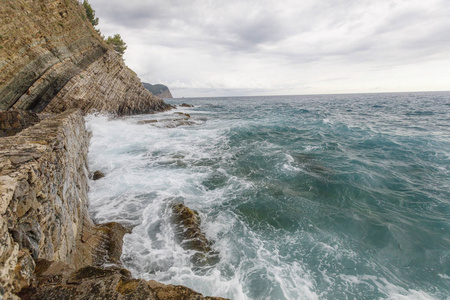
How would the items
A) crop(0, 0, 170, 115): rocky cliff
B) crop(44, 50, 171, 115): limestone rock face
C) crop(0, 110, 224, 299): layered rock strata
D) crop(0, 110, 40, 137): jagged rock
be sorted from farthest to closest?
1. crop(44, 50, 171, 115): limestone rock face
2. crop(0, 0, 170, 115): rocky cliff
3. crop(0, 110, 40, 137): jagged rock
4. crop(0, 110, 224, 299): layered rock strata

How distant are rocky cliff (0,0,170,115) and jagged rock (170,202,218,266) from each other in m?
16.5

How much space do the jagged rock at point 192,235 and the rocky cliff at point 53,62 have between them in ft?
54.1

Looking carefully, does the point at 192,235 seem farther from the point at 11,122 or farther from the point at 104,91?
the point at 104,91

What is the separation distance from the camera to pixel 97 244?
5.61m

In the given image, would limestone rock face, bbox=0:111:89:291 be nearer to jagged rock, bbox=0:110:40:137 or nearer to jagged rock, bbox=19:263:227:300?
jagged rock, bbox=19:263:227:300

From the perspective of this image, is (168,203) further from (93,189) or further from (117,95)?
(117,95)

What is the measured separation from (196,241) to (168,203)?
262 centimetres

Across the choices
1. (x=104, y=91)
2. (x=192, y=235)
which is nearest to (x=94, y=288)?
(x=192, y=235)

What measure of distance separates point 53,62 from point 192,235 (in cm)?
2109

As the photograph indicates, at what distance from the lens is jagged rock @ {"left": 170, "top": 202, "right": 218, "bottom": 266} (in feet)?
19.3

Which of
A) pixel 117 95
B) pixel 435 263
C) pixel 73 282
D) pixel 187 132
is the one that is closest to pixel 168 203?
pixel 73 282

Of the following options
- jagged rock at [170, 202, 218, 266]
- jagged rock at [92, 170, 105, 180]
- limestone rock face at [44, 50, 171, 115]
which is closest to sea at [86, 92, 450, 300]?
jagged rock at [170, 202, 218, 266]

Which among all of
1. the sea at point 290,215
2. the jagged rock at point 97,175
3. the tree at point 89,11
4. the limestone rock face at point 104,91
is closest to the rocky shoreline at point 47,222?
the sea at point 290,215

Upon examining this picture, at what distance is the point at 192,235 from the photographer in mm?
6555
